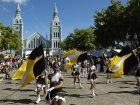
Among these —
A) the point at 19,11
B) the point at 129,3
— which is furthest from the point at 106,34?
the point at 19,11

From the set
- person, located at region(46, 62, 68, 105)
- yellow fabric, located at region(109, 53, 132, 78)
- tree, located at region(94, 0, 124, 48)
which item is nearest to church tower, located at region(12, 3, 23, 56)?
tree, located at region(94, 0, 124, 48)

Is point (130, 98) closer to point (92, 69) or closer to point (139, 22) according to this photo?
point (92, 69)

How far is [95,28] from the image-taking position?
39.6 meters

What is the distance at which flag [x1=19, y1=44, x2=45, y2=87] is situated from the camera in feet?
30.7

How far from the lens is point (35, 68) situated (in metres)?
9.64

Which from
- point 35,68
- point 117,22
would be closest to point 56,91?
point 35,68

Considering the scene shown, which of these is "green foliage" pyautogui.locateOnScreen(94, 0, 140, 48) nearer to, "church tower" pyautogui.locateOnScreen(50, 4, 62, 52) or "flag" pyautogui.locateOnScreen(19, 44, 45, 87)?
"flag" pyautogui.locateOnScreen(19, 44, 45, 87)

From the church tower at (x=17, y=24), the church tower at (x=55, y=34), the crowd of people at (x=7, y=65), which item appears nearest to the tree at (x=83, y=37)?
the crowd of people at (x=7, y=65)

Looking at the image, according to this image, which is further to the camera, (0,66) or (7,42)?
(7,42)

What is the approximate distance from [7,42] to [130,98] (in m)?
43.1

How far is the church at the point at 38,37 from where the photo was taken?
401ft

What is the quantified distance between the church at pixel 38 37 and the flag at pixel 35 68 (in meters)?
108

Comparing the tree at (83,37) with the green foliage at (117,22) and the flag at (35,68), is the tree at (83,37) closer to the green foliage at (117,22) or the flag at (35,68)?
the green foliage at (117,22)

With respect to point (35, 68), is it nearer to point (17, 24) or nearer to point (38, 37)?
point (38, 37)
